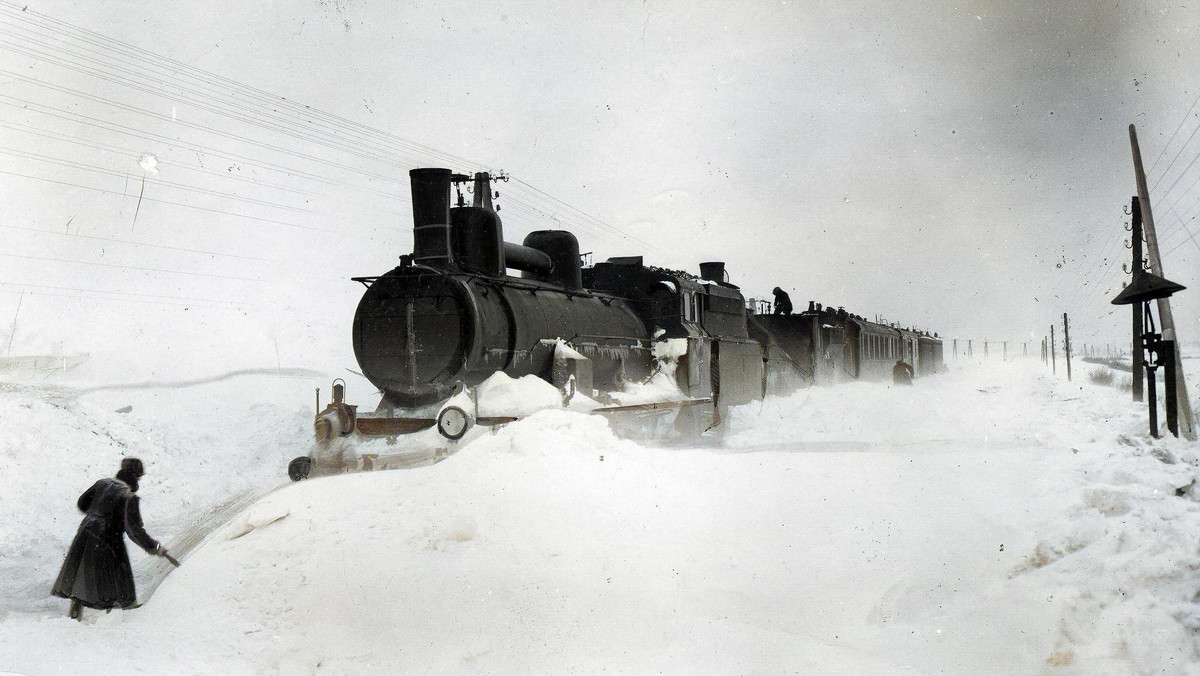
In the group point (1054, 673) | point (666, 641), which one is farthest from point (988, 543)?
point (666, 641)

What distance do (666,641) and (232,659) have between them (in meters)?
2.96

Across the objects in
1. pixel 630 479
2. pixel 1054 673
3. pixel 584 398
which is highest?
pixel 584 398

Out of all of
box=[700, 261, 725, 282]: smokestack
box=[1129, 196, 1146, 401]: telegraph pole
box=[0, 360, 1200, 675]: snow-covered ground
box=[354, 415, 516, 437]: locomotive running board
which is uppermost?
box=[700, 261, 725, 282]: smokestack

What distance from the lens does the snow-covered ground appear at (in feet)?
15.7

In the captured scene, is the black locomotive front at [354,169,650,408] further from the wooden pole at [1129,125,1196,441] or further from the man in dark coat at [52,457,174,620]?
the wooden pole at [1129,125,1196,441]

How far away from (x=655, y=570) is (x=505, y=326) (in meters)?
4.73

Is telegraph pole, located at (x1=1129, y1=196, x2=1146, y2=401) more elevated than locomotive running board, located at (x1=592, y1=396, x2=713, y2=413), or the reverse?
telegraph pole, located at (x1=1129, y1=196, x2=1146, y2=401)

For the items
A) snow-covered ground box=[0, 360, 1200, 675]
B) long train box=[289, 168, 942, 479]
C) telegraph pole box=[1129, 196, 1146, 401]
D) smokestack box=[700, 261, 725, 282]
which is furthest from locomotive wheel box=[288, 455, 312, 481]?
telegraph pole box=[1129, 196, 1146, 401]

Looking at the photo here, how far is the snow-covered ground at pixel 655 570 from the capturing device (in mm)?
4781

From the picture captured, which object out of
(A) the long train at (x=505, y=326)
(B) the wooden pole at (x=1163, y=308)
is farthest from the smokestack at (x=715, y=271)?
(B) the wooden pole at (x=1163, y=308)

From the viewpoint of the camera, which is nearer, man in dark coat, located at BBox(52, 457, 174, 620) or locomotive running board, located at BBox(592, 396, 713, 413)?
man in dark coat, located at BBox(52, 457, 174, 620)

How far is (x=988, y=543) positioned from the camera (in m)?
5.94

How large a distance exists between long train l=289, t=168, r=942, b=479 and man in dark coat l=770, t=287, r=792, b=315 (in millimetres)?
6743

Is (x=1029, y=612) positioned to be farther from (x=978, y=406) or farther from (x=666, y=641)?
(x=978, y=406)
